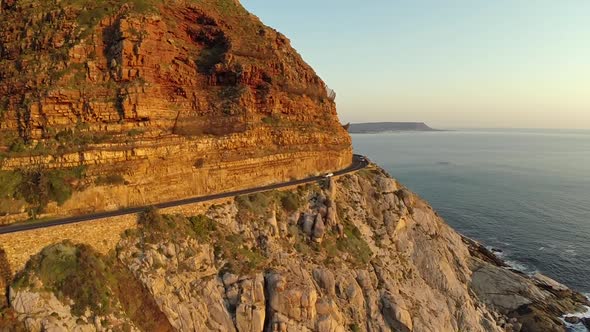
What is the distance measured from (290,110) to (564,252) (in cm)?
5126

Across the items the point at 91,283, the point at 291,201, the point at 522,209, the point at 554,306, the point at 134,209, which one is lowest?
the point at 554,306

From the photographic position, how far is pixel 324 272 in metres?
32.3

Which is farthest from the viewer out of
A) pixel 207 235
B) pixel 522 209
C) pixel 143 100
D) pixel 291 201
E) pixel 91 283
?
pixel 522 209

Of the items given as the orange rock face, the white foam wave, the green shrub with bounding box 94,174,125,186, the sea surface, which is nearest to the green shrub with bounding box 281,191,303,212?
the orange rock face

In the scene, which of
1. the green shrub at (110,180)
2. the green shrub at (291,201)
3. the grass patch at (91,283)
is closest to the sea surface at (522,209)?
the green shrub at (291,201)

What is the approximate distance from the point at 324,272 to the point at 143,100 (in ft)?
75.7

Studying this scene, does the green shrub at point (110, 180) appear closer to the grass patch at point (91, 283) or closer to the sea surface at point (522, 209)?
the grass patch at point (91, 283)

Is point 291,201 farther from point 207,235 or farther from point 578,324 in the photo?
point 578,324

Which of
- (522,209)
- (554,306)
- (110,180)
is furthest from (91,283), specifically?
(522,209)

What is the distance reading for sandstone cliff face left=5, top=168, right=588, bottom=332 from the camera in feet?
87.6

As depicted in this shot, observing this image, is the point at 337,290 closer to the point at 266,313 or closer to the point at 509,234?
the point at 266,313

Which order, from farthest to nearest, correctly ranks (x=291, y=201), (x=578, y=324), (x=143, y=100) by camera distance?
(x=578, y=324) < (x=291, y=201) < (x=143, y=100)

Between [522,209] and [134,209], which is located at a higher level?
[134,209]

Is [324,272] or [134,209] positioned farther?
[324,272]
